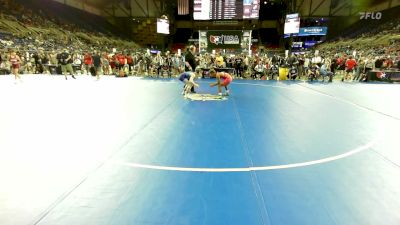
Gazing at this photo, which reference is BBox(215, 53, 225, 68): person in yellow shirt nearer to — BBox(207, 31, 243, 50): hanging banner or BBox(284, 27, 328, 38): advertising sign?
BBox(207, 31, 243, 50): hanging banner

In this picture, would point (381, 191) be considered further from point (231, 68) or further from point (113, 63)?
point (113, 63)

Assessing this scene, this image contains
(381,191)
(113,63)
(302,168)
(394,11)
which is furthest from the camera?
(394,11)

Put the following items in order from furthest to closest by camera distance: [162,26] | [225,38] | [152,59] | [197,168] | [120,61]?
1. [162,26]
2. [225,38]
3. [152,59]
4. [120,61]
5. [197,168]

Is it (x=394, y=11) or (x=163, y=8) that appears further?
(x=163, y=8)

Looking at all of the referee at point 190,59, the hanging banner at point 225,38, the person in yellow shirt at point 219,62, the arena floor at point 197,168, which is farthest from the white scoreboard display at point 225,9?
the arena floor at point 197,168

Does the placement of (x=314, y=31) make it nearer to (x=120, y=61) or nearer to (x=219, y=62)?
(x=219, y=62)

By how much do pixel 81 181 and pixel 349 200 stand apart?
3.34 metres

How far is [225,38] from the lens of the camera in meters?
23.1

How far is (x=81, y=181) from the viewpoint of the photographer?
356cm

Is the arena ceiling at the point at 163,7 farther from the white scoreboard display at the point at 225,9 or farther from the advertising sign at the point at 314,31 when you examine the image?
the white scoreboard display at the point at 225,9

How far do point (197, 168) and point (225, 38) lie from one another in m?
20.6

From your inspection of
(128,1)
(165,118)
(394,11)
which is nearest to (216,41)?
(165,118)

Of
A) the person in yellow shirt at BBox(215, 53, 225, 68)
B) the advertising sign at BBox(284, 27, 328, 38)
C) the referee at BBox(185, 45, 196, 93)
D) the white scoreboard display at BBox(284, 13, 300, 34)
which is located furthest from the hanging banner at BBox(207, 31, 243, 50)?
the advertising sign at BBox(284, 27, 328, 38)

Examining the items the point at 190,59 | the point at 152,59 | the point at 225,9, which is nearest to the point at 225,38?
the point at 225,9
